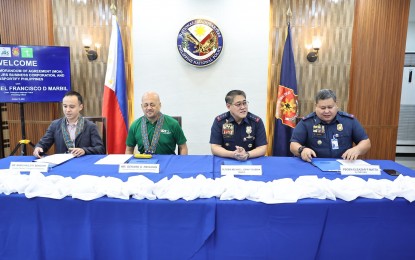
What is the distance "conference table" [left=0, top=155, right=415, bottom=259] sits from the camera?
1.18m

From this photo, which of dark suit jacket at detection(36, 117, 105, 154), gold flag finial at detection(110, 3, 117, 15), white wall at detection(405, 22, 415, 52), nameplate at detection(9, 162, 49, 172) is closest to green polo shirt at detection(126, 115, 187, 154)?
dark suit jacket at detection(36, 117, 105, 154)

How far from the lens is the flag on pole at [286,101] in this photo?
11.1 ft

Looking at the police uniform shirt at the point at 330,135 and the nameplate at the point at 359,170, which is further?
the police uniform shirt at the point at 330,135

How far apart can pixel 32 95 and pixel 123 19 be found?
59.9 inches

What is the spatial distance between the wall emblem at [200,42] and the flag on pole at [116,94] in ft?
2.64

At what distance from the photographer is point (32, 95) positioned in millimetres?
3256

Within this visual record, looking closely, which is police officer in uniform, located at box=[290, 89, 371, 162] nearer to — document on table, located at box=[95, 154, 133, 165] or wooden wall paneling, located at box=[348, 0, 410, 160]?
document on table, located at box=[95, 154, 133, 165]

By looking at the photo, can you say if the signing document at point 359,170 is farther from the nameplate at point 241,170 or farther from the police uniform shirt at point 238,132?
the police uniform shirt at point 238,132

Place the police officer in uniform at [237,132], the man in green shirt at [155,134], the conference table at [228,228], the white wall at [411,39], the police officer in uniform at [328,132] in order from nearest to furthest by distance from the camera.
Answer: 1. the conference table at [228,228]
2. the police officer in uniform at [328,132]
3. the police officer in uniform at [237,132]
4. the man in green shirt at [155,134]
5. the white wall at [411,39]

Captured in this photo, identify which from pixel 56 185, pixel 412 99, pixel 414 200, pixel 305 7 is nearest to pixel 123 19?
pixel 305 7

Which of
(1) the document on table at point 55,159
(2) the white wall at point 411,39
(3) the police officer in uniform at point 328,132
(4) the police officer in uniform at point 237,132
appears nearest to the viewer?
(1) the document on table at point 55,159

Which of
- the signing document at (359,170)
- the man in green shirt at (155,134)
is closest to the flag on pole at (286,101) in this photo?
the man in green shirt at (155,134)

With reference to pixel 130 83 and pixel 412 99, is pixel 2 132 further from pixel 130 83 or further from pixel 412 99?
pixel 412 99

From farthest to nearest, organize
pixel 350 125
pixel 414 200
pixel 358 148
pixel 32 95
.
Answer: pixel 32 95
pixel 350 125
pixel 358 148
pixel 414 200
